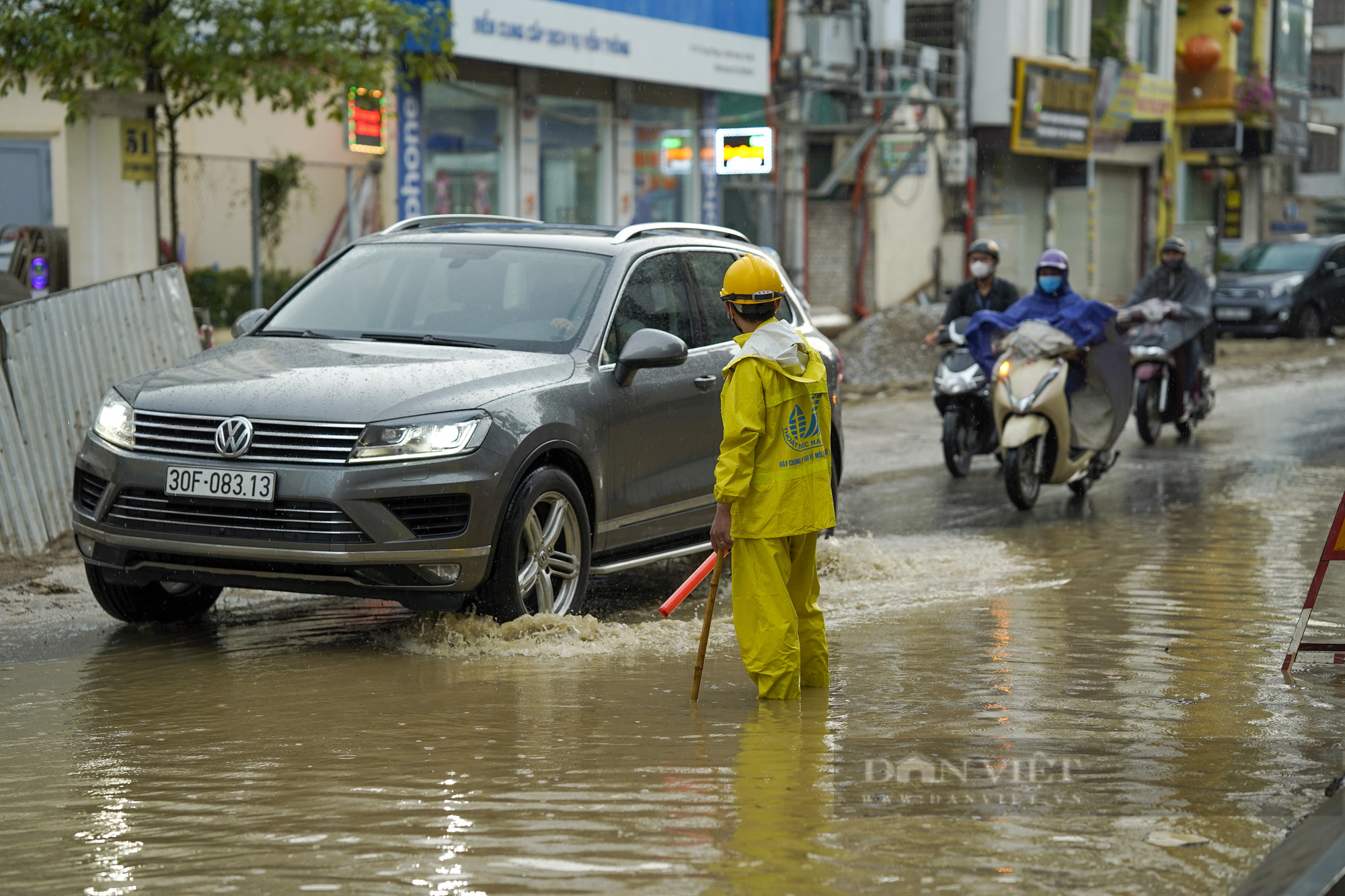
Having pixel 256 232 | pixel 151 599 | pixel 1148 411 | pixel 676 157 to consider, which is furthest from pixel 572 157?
pixel 151 599

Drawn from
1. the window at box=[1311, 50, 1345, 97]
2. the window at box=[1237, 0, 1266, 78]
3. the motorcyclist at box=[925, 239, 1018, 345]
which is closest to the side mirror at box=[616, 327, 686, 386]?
the motorcyclist at box=[925, 239, 1018, 345]

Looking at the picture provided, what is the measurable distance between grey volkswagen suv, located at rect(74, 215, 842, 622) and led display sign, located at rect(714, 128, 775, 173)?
309cm

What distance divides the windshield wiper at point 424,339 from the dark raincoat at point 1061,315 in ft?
17.8

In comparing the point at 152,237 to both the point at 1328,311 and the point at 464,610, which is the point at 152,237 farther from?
the point at 1328,311

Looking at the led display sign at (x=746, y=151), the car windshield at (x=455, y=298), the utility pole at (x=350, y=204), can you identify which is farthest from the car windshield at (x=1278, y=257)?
the car windshield at (x=455, y=298)

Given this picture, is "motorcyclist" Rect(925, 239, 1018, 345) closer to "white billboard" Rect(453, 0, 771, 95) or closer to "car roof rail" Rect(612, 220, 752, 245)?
"car roof rail" Rect(612, 220, 752, 245)

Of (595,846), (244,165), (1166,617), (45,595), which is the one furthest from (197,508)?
(244,165)

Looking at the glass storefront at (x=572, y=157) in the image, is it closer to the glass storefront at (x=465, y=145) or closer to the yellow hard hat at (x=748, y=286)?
the glass storefront at (x=465, y=145)

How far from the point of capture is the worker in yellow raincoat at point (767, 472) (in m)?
5.77

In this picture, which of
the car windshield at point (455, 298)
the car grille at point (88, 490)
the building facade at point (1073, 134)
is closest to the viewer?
the car grille at point (88, 490)

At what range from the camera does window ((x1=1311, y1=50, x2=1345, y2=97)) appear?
63.0 meters

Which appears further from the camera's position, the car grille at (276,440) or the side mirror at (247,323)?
the side mirror at (247,323)

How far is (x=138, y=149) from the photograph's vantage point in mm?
14297

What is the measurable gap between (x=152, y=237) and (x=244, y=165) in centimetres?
498
